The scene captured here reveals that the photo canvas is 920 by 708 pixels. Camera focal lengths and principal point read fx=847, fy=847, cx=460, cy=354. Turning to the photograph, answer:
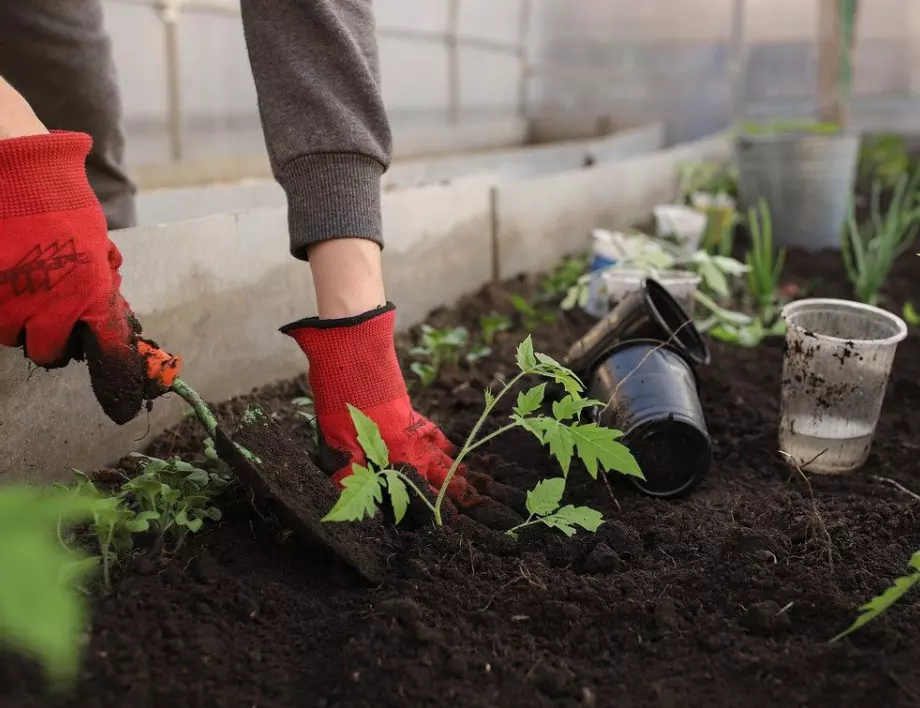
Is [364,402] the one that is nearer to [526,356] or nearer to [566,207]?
[526,356]

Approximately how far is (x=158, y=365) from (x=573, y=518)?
2.04ft

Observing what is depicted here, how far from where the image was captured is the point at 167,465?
1.25 metres

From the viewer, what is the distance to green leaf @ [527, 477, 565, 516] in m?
1.21

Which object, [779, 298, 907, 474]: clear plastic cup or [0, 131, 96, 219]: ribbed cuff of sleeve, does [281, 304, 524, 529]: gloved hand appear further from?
[779, 298, 907, 474]: clear plastic cup

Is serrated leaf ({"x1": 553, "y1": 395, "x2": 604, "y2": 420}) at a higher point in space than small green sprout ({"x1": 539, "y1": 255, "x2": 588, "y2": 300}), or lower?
higher

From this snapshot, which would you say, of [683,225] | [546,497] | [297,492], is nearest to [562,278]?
[683,225]

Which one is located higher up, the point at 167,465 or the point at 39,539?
the point at 39,539

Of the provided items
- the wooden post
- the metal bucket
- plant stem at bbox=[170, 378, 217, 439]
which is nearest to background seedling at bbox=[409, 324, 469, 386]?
plant stem at bbox=[170, 378, 217, 439]

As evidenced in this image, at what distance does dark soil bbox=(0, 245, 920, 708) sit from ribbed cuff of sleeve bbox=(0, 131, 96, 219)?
48 centimetres

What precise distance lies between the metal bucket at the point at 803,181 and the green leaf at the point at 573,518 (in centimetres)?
267

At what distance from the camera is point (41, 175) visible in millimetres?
1108

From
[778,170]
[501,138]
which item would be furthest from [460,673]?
[501,138]

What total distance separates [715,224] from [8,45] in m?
2.22

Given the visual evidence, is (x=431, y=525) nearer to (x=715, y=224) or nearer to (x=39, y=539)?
(x=39, y=539)
